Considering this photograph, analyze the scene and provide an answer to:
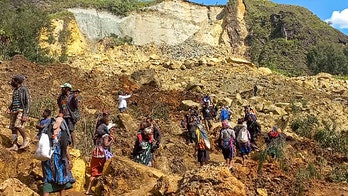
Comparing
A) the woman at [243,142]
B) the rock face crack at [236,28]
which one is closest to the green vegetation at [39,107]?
the woman at [243,142]

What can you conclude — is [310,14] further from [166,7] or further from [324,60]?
[166,7]

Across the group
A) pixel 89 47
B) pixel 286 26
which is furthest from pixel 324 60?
pixel 89 47

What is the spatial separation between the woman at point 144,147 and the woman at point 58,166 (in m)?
2.40

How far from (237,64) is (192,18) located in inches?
717

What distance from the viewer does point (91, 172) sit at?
7078 mm

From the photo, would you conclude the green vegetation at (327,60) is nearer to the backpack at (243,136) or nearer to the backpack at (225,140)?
the backpack at (243,136)

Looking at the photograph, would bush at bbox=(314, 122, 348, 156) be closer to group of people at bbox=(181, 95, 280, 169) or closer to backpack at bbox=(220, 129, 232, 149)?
group of people at bbox=(181, 95, 280, 169)

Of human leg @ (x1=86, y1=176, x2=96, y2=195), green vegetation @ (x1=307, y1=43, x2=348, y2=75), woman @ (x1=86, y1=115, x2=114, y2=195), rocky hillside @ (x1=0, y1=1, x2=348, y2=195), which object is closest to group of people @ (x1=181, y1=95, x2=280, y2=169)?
rocky hillside @ (x1=0, y1=1, x2=348, y2=195)

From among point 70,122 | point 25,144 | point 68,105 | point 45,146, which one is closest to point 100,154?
point 25,144

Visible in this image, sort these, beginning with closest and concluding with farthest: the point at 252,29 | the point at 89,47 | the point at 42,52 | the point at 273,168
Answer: the point at 273,168 → the point at 42,52 → the point at 89,47 → the point at 252,29

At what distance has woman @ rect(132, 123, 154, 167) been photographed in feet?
26.3

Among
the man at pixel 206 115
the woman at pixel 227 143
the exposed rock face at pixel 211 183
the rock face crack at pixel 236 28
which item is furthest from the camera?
the rock face crack at pixel 236 28

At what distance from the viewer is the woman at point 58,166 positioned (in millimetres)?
5566

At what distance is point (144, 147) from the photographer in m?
8.00
